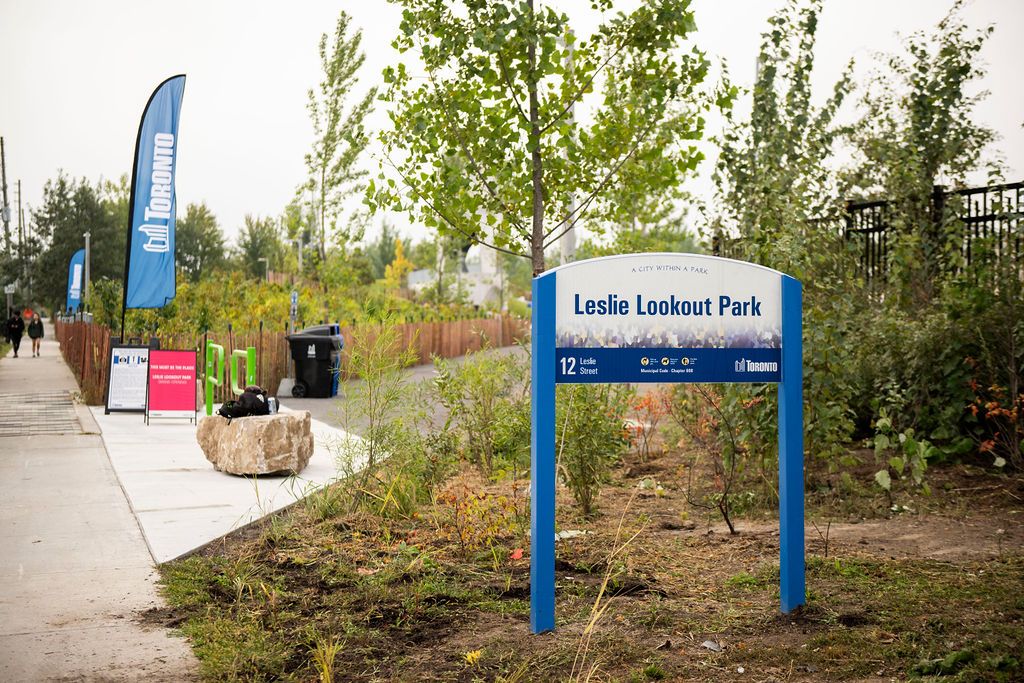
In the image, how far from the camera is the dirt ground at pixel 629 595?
4.04 meters

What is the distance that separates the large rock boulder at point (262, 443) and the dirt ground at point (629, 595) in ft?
6.34

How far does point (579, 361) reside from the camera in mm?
4477

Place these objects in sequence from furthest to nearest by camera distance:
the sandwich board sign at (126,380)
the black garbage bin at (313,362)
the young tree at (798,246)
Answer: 1. the black garbage bin at (313,362)
2. the sandwich board sign at (126,380)
3. the young tree at (798,246)

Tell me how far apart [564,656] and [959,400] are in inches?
213

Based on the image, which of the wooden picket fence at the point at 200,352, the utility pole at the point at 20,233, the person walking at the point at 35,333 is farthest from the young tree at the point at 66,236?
the wooden picket fence at the point at 200,352

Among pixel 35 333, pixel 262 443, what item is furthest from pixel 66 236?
pixel 262 443

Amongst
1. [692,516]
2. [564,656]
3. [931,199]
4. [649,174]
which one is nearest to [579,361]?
[564,656]

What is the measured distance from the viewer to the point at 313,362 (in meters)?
19.2

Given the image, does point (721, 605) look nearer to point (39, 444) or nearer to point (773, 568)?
point (773, 568)

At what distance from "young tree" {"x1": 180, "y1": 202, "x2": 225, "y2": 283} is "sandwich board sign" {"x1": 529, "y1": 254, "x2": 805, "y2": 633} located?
63666mm

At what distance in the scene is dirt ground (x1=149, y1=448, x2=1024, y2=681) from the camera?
404 centimetres

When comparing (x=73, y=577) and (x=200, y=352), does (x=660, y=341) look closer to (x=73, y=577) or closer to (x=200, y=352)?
(x=73, y=577)

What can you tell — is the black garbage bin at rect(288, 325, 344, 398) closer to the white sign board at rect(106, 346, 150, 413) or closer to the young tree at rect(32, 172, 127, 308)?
the white sign board at rect(106, 346, 150, 413)

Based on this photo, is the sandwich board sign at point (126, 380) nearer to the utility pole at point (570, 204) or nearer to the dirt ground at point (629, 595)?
the utility pole at point (570, 204)
